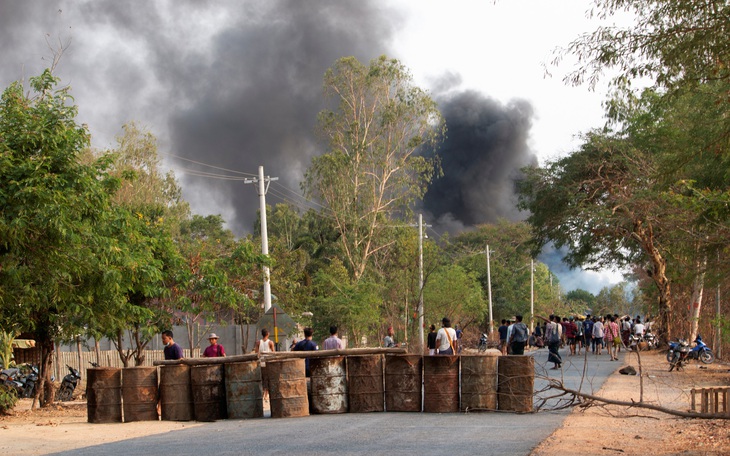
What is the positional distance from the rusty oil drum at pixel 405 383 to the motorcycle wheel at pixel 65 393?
11.4m

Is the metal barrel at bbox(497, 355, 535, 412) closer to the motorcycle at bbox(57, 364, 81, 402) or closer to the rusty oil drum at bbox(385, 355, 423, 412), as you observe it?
the rusty oil drum at bbox(385, 355, 423, 412)

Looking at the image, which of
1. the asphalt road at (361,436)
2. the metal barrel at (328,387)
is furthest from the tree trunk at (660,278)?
the metal barrel at (328,387)

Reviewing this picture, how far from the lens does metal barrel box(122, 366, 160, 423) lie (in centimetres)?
1634

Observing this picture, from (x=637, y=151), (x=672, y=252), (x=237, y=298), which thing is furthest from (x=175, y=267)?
(x=637, y=151)

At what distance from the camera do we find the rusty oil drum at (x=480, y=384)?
15742 millimetres

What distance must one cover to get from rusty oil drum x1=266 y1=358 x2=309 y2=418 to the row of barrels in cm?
2

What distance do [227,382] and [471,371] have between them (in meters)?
4.34

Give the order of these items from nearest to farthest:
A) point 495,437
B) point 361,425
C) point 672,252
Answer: point 495,437
point 361,425
point 672,252

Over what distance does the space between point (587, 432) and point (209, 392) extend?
680 cm

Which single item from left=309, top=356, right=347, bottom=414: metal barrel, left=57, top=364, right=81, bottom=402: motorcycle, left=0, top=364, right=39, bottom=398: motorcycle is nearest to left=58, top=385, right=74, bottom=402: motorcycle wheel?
left=57, top=364, right=81, bottom=402: motorcycle

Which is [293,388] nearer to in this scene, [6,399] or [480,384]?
[480,384]

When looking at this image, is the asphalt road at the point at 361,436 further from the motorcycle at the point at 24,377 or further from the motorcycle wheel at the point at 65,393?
the motorcycle at the point at 24,377

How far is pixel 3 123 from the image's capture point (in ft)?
55.3

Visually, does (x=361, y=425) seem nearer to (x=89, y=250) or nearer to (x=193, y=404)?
(x=193, y=404)
